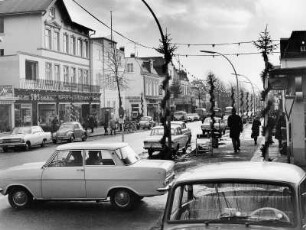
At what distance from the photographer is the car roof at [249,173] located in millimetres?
4543

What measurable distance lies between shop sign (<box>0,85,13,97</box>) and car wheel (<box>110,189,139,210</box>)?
28.6m

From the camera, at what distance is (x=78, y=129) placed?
110 ft

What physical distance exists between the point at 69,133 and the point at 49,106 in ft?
39.7

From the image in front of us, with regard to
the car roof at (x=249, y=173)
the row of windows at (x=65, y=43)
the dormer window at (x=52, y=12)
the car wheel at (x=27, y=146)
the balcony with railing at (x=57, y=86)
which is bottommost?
the car wheel at (x=27, y=146)

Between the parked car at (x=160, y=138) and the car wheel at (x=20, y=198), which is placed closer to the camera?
the car wheel at (x=20, y=198)

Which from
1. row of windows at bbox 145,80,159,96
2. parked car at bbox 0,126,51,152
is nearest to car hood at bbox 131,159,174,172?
parked car at bbox 0,126,51,152

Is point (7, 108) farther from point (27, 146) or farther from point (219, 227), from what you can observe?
point (219, 227)

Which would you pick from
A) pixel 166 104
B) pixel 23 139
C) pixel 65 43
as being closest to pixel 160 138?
pixel 166 104

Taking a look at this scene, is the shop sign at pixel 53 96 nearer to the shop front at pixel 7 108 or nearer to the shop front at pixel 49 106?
the shop front at pixel 49 106

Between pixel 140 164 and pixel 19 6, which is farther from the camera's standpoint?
pixel 19 6

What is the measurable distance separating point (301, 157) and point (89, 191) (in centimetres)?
823

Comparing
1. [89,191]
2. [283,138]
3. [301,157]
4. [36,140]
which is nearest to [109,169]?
[89,191]

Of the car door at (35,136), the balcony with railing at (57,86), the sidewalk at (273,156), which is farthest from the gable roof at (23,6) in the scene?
the sidewalk at (273,156)

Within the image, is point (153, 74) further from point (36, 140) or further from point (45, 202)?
point (45, 202)
